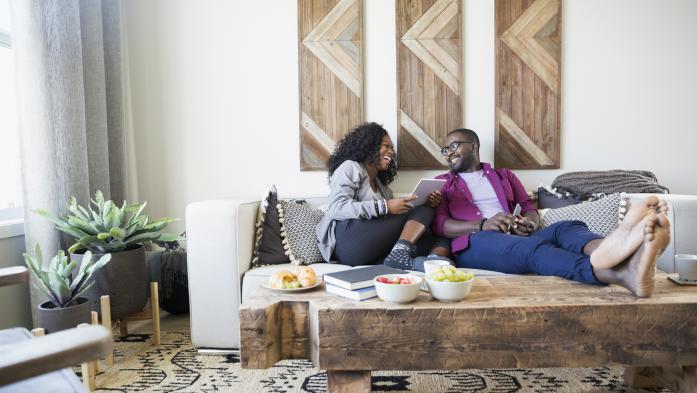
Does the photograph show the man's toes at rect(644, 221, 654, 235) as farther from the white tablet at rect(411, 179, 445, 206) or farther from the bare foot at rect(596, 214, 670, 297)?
the white tablet at rect(411, 179, 445, 206)

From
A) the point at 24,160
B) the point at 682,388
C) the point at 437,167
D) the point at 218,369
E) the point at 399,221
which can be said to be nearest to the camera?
the point at 682,388

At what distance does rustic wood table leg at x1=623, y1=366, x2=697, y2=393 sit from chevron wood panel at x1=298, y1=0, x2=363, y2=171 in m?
1.81

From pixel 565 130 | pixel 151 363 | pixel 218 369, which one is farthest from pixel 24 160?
pixel 565 130

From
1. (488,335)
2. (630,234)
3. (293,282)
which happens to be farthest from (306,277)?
(630,234)

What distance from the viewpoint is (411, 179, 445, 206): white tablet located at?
7.91 feet

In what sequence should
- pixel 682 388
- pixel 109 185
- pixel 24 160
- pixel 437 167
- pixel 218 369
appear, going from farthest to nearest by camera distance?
pixel 437 167
pixel 109 185
pixel 24 160
pixel 218 369
pixel 682 388

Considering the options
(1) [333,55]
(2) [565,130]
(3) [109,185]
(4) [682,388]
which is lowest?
(4) [682,388]

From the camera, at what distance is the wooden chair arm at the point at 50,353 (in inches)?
27.3

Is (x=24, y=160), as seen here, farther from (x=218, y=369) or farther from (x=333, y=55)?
(x=333, y=55)

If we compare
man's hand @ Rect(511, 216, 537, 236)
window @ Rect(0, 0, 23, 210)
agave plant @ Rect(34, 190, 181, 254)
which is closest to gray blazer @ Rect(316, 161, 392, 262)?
man's hand @ Rect(511, 216, 537, 236)

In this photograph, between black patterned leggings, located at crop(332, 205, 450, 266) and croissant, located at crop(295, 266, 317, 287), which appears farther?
black patterned leggings, located at crop(332, 205, 450, 266)

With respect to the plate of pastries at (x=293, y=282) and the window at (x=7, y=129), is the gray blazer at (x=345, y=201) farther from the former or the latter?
the window at (x=7, y=129)

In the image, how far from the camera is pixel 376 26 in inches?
111

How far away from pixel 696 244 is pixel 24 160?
9.68ft
